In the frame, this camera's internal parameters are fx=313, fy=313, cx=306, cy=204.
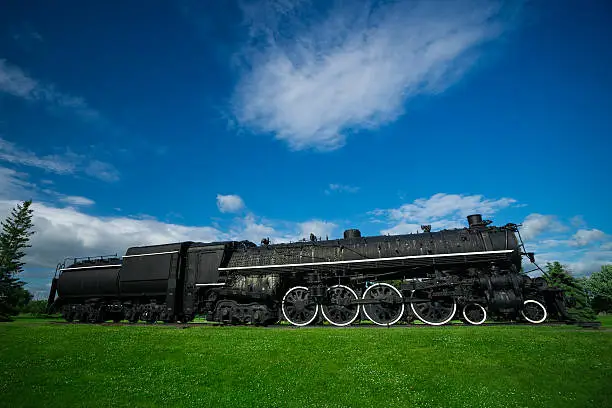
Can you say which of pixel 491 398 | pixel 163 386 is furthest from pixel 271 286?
pixel 491 398

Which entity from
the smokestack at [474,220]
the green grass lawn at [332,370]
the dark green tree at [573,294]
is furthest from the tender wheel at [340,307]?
the dark green tree at [573,294]

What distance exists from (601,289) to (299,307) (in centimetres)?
2718

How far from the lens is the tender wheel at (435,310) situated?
11.7 m

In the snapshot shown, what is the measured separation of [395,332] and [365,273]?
13.6 feet

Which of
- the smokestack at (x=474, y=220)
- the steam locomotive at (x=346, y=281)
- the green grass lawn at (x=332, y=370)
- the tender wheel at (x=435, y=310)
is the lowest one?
the green grass lawn at (x=332, y=370)

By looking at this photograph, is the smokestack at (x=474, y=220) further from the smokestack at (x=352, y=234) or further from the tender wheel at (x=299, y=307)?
the tender wheel at (x=299, y=307)

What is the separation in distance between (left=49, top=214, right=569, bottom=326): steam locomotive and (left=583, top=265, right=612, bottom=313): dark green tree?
19.4m

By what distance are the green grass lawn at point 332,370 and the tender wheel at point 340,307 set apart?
2.63 meters

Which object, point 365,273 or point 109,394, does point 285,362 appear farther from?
point 365,273

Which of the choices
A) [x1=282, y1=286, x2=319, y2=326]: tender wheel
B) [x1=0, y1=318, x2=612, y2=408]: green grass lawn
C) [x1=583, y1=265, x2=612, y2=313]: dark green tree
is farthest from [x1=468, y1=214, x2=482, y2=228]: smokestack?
[x1=583, y1=265, x2=612, y2=313]: dark green tree

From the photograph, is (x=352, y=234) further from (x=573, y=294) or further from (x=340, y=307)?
(x=573, y=294)

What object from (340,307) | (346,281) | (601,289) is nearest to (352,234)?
(346,281)

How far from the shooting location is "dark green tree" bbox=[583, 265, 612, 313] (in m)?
24.7

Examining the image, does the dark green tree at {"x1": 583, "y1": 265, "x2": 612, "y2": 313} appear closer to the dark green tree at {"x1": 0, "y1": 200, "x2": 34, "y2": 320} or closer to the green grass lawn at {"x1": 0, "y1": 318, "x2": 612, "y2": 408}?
the green grass lawn at {"x1": 0, "y1": 318, "x2": 612, "y2": 408}
